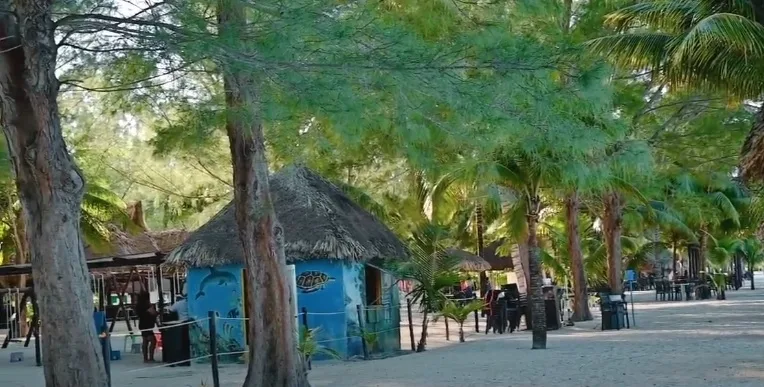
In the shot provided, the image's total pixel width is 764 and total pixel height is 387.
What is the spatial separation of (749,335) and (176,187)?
13983 mm

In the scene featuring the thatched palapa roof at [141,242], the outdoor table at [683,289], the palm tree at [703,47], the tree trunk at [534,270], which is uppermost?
the palm tree at [703,47]

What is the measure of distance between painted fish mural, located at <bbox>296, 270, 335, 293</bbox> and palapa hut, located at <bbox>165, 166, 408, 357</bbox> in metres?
0.02

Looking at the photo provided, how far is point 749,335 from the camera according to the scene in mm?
19469

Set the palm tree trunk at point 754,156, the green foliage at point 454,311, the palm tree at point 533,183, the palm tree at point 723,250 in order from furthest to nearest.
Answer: the palm tree at point 723,250, the green foliage at point 454,311, the palm tree at point 533,183, the palm tree trunk at point 754,156

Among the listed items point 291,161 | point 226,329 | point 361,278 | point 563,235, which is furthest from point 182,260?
point 563,235

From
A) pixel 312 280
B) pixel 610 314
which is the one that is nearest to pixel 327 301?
pixel 312 280

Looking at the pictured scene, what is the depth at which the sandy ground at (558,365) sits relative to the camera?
13.2m

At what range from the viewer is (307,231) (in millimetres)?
19594

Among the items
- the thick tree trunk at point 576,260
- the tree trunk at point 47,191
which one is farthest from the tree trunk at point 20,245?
the tree trunk at point 47,191

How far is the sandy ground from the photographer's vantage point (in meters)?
13.2

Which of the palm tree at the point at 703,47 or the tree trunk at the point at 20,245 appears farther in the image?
the tree trunk at the point at 20,245

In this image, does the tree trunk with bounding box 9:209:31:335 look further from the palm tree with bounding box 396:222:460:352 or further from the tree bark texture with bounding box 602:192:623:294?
the tree bark texture with bounding box 602:192:623:294

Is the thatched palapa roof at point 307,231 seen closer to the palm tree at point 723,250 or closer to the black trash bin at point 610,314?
the black trash bin at point 610,314

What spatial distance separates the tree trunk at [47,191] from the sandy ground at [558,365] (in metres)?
5.65
